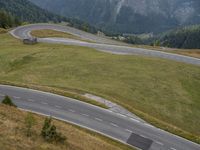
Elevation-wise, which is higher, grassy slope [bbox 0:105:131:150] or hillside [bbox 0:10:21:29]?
grassy slope [bbox 0:105:131:150]

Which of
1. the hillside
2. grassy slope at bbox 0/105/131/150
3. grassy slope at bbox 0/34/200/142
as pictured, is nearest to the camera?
grassy slope at bbox 0/105/131/150

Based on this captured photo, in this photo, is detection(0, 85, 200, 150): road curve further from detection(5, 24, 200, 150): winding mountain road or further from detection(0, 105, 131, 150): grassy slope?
detection(0, 105, 131, 150): grassy slope

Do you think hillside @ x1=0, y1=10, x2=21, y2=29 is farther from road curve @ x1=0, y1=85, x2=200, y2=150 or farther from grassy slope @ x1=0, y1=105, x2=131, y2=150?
grassy slope @ x1=0, y1=105, x2=131, y2=150

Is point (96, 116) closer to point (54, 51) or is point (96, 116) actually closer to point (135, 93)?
point (135, 93)

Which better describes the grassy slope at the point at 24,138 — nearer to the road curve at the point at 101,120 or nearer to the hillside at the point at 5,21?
the road curve at the point at 101,120

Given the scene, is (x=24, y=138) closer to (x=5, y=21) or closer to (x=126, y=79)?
(x=126, y=79)

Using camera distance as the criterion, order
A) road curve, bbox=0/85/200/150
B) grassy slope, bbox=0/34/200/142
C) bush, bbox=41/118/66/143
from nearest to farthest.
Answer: bush, bbox=41/118/66/143 → road curve, bbox=0/85/200/150 → grassy slope, bbox=0/34/200/142

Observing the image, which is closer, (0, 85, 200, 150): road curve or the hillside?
(0, 85, 200, 150): road curve

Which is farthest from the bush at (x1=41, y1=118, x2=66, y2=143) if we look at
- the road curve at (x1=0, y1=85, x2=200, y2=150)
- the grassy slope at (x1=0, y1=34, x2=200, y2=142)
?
the grassy slope at (x1=0, y1=34, x2=200, y2=142)

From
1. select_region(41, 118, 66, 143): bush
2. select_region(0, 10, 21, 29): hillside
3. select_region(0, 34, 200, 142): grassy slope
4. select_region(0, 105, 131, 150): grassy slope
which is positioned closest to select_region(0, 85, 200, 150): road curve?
select_region(0, 34, 200, 142): grassy slope
